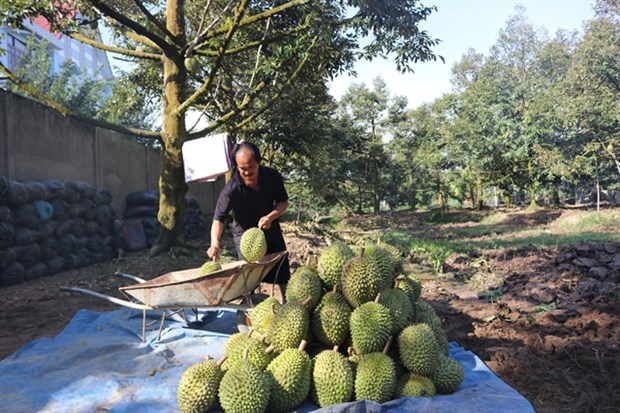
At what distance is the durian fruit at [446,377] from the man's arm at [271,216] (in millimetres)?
2007

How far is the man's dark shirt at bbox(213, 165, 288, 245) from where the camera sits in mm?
4508

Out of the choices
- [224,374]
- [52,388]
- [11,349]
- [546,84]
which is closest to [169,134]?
[11,349]

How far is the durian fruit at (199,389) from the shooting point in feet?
8.71

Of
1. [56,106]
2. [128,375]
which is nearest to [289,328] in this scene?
[128,375]

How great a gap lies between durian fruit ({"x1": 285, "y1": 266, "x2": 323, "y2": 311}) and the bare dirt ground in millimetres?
1042

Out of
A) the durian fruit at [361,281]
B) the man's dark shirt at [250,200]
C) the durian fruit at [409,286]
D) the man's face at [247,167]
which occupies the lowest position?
the durian fruit at [409,286]

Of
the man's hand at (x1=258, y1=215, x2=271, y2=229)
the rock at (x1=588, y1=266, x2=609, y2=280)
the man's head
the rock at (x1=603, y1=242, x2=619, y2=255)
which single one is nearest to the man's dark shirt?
the man's head

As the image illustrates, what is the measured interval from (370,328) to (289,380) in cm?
56

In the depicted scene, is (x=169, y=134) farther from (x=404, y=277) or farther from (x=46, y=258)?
(x=404, y=277)

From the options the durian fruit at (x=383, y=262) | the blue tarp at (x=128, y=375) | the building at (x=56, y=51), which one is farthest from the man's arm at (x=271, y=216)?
the building at (x=56, y=51)

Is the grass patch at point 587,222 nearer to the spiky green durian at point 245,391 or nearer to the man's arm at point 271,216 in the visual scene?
the man's arm at point 271,216

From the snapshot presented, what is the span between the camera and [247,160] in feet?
13.8

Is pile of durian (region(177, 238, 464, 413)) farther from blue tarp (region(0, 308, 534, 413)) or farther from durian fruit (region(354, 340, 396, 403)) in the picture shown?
blue tarp (region(0, 308, 534, 413))

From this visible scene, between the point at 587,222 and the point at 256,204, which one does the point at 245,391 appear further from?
the point at 587,222
